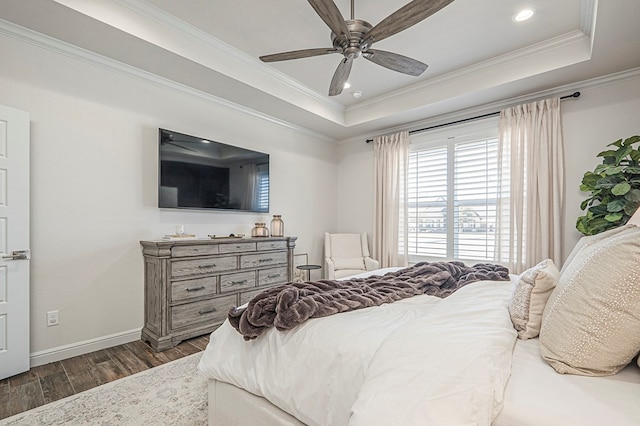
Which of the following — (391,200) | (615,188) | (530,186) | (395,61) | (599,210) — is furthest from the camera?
(391,200)

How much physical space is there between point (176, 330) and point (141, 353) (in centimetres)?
31

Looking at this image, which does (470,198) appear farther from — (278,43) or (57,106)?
(57,106)

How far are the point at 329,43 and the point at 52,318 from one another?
3466 millimetres

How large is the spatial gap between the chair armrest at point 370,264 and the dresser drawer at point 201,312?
2.04 m

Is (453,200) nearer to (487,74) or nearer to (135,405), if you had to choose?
(487,74)

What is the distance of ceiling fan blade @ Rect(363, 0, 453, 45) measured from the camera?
69.9 inches

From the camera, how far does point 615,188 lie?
2.54 metres

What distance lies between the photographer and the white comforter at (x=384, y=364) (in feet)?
2.77

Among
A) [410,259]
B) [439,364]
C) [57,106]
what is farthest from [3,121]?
[410,259]

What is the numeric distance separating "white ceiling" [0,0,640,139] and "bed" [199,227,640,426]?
237cm

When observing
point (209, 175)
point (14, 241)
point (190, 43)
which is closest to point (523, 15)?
point (190, 43)

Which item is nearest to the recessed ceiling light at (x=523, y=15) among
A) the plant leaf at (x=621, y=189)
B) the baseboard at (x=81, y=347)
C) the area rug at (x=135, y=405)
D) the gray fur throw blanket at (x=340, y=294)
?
the plant leaf at (x=621, y=189)

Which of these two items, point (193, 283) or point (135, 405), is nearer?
point (135, 405)

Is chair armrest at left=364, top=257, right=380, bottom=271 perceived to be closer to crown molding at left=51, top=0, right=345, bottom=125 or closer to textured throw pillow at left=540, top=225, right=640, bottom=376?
crown molding at left=51, top=0, right=345, bottom=125
